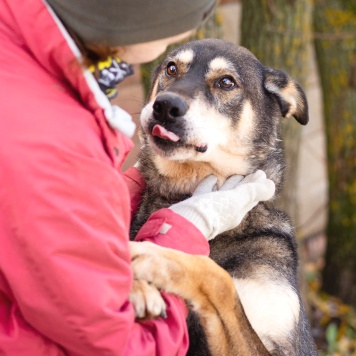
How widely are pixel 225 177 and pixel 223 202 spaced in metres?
0.41

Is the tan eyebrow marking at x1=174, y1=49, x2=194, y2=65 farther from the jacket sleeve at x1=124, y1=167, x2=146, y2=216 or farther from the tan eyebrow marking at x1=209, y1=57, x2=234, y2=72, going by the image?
the jacket sleeve at x1=124, y1=167, x2=146, y2=216

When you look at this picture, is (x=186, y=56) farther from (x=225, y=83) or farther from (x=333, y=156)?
(x=333, y=156)

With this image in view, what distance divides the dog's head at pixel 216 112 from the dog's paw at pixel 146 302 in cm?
80

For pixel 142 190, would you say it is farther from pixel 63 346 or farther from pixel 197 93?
pixel 63 346

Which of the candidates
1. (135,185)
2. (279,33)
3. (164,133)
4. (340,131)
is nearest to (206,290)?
(164,133)

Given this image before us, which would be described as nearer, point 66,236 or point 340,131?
point 66,236

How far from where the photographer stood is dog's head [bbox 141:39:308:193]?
8.86 ft

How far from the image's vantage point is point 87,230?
5.22 feet

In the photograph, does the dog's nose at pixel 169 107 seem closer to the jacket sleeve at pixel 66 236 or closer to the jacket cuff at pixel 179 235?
the jacket cuff at pixel 179 235

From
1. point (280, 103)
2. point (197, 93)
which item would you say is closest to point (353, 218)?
point (280, 103)

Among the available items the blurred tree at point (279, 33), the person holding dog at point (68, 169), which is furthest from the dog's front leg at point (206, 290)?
the blurred tree at point (279, 33)

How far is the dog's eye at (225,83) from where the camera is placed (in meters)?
2.98

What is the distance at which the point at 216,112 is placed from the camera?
2.92 metres

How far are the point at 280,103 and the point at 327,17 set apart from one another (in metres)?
2.84
